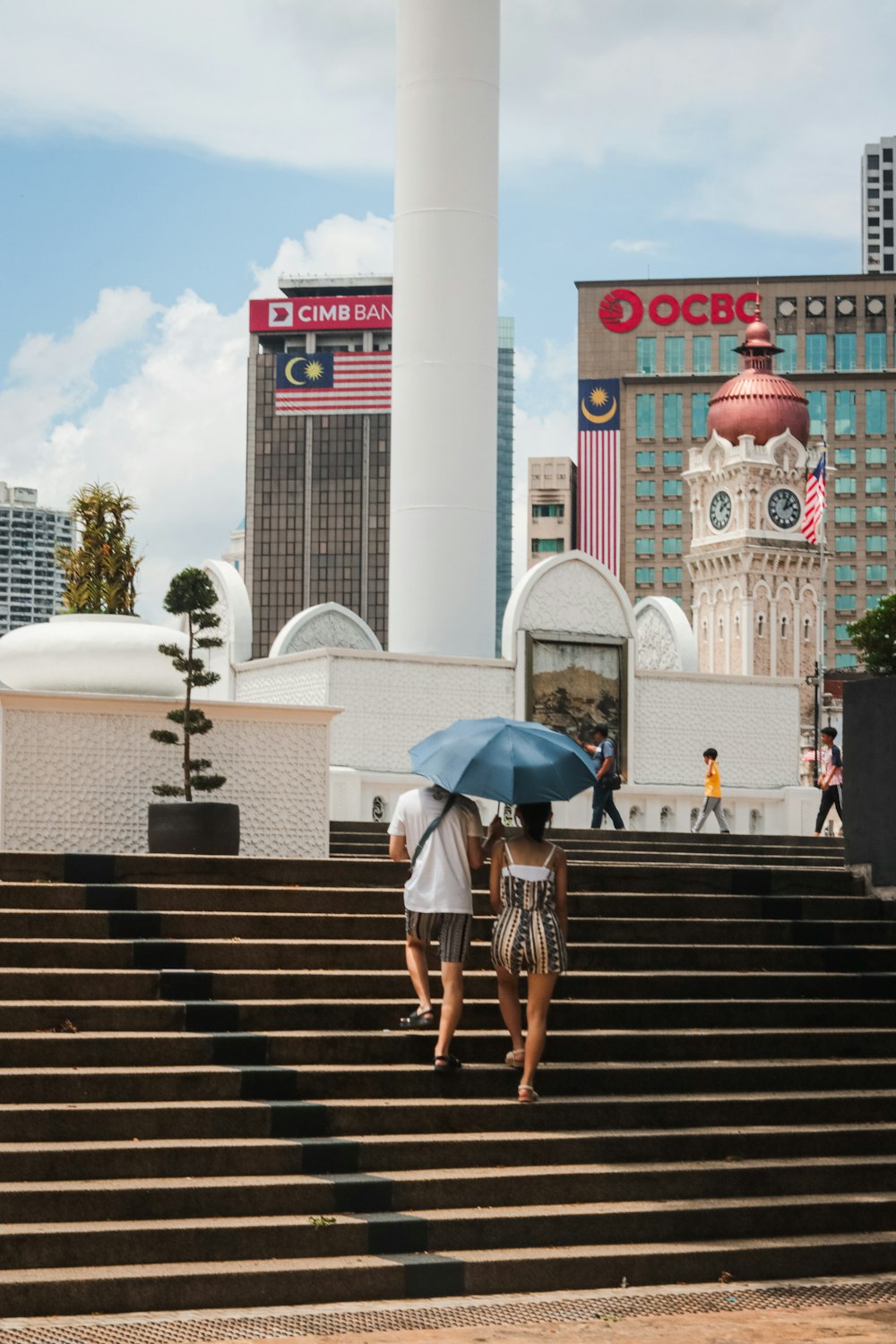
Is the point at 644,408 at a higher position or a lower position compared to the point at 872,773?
higher

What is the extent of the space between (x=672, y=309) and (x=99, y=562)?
113 meters

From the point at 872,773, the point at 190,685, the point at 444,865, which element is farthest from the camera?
the point at 190,685

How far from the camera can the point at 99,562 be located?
64.3 ft

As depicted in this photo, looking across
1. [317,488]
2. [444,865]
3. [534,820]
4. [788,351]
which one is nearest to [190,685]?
[444,865]

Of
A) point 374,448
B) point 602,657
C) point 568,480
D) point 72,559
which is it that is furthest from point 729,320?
point 72,559

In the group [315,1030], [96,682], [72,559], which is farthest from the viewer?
[72,559]

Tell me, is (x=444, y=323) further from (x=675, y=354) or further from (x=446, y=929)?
(x=675, y=354)

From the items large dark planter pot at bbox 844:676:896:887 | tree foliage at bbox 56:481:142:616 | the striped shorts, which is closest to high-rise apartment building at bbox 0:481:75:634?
tree foliage at bbox 56:481:142:616

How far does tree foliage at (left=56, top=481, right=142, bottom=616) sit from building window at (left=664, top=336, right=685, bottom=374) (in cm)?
11181

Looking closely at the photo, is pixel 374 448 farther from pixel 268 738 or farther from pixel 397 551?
pixel 268 738

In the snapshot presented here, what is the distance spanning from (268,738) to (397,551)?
1044cm

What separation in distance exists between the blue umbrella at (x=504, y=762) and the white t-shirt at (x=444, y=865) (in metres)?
0.17

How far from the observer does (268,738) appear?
16844mm

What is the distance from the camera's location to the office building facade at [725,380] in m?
126
